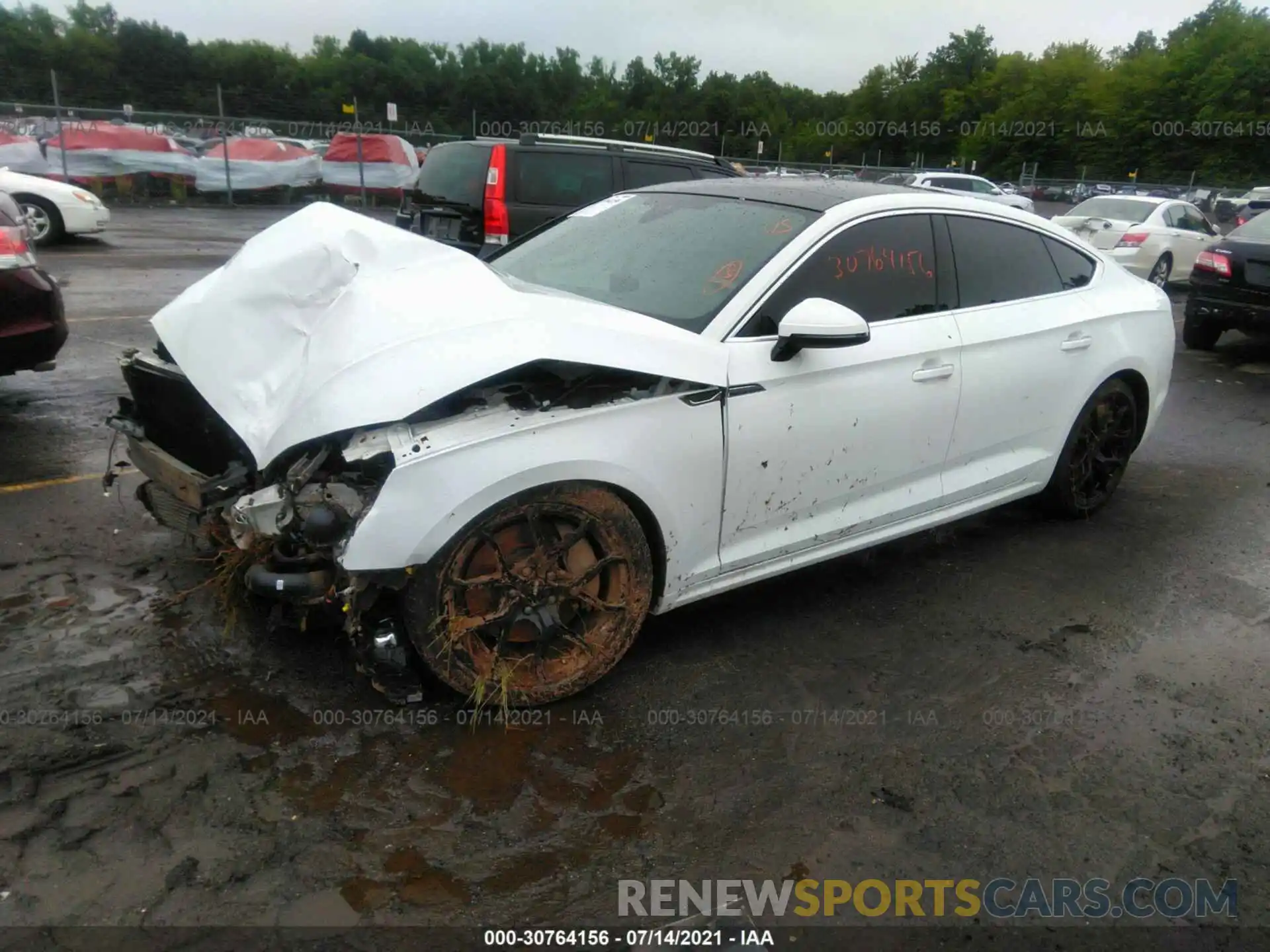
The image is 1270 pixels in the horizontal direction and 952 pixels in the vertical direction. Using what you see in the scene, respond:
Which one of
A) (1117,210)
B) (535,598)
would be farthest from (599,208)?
(1117,210)

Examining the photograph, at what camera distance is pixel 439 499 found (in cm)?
283

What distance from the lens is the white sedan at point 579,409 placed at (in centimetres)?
293

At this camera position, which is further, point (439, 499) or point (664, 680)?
point (664, 680)

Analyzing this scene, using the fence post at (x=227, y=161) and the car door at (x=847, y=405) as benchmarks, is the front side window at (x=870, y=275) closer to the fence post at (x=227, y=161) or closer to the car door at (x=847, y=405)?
the car door at (x=847, y=405)

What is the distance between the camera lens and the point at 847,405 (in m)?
3.70

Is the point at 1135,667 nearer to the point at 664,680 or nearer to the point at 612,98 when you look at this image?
the point at 664,680

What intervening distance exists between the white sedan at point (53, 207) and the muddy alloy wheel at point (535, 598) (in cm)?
1321

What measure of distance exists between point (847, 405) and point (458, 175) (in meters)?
6.91

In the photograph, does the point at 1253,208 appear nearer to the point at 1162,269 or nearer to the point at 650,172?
the point at 1162,269

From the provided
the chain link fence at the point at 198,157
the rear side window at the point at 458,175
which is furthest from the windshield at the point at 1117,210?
the rear side window at the point at 458,175

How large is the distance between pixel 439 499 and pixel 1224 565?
4.08m

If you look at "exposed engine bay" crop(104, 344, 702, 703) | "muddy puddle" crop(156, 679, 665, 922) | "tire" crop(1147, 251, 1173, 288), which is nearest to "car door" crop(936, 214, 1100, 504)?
"exposed engine bay" crop(104, 344, 702, 703)

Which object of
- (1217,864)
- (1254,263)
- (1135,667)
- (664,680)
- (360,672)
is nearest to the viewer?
(1217,864)

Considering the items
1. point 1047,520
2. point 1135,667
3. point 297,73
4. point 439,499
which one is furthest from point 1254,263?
point 297,73
